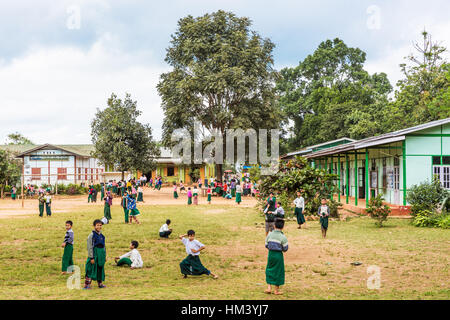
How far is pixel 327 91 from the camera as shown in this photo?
2263 inches

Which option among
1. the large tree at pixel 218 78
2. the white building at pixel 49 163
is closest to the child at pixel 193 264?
the large tree at pixel 218 78

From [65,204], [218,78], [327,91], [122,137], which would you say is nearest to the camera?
[65,204]

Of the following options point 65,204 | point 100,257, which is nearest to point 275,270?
point 100,257

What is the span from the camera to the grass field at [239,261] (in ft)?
27.1

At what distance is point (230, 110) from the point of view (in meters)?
38.8

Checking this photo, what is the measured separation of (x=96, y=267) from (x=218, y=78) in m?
29.3

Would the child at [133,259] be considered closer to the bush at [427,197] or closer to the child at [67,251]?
the child at [67,251]

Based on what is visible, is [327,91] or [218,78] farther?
[327,91]

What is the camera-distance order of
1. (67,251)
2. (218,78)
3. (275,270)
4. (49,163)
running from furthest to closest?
1. (49,163)
2. (218,78)
3. (67,251)
4. (275,270)

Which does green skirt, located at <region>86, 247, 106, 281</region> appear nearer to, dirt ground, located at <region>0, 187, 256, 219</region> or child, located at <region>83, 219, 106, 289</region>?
child, located at <region>83, 219, 106, 289</region>

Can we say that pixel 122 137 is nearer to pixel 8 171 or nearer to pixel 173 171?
pixel 8 171
